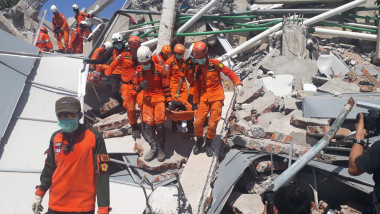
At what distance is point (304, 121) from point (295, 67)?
8.51ft

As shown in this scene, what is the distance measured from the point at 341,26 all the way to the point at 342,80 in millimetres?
2915

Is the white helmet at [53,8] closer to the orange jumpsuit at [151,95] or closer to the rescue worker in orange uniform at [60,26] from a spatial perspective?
the rescue worker in orange uniform at [60,26]

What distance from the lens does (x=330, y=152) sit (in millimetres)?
4445

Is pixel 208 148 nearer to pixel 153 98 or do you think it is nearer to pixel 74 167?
pixel 153 98

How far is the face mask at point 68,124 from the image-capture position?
2605 millimetres

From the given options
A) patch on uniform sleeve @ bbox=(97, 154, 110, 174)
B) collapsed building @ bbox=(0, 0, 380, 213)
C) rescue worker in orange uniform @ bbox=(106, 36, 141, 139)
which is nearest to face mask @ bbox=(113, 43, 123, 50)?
rescue worker in orange uniform @ bbox=(106, 36, 141, 139)

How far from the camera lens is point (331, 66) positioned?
7.42m

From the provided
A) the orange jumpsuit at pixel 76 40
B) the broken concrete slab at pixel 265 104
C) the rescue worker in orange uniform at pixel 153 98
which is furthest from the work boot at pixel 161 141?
the orange jumpsuit at pixel 76 40

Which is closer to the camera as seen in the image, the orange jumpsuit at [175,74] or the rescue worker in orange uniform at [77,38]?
the orange jumpsuit at [175,74]

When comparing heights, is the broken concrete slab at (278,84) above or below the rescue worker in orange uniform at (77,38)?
below

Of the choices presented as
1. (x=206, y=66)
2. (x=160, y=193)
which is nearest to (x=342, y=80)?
(x=206, y=66)

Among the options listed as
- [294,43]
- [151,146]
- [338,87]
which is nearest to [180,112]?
[151,146]

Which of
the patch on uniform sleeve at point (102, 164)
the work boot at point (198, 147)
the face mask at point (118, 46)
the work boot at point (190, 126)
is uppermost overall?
the face mask at point (118, 46)

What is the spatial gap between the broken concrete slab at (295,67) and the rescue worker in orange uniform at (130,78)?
329cm
